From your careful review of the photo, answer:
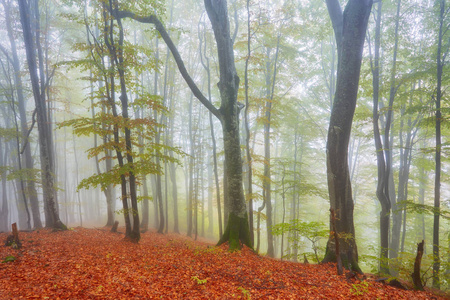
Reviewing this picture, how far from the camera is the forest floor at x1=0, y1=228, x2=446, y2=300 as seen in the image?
352 centimetres

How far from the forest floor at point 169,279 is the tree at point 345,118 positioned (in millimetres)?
985

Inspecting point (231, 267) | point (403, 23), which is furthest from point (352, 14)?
point (231, 267)

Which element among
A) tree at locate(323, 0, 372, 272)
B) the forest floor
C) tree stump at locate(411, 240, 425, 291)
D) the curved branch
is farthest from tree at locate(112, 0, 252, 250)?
tree stump at locate(411, 240, 425, 291)

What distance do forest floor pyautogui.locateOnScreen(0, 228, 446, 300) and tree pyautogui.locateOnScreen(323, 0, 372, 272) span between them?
98cm

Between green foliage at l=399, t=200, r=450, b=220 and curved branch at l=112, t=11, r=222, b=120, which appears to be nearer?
green foliage at l=399, t=200, r=450, b=220

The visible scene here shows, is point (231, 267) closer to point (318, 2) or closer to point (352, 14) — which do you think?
point (352, 14)

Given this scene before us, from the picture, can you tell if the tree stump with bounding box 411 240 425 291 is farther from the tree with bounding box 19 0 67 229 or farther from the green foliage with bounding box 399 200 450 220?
the tree with bounding box 19 0 67 229

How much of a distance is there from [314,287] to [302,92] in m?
14.9

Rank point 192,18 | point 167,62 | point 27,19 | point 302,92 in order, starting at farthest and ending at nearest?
point 302,92 → point 192,18 → point 167,62 → point 27,19

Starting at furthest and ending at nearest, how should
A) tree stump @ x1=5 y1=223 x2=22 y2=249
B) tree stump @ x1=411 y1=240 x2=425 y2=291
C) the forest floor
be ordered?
tree stump @ x1=5 y1=223 x2=22 y2=249 → tree stump @ x1=411 y1=240 x2=425 y2=291 → the forest floor

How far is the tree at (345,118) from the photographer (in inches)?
211

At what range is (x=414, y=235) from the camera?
1448cm

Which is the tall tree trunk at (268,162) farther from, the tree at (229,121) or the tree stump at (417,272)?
the tree stump at (417,272)

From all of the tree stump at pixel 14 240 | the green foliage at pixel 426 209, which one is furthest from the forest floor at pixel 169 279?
the green foliage at pixel 426 209
